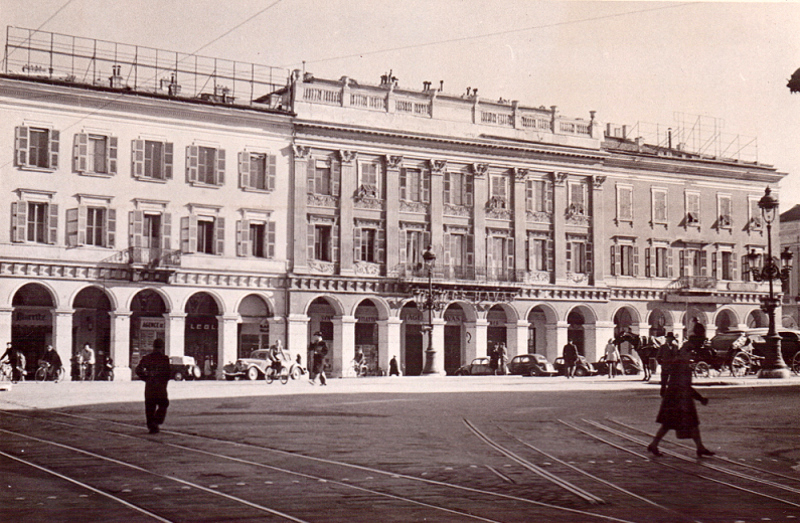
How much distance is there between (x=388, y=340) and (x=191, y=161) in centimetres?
1178

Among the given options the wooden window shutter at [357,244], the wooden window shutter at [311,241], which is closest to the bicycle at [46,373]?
the wooden window shutter at [311,241]

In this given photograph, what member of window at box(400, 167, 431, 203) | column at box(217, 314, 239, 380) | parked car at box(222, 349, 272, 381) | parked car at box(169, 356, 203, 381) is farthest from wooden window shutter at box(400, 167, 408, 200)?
parked car at box(169, 356, 203, 381)

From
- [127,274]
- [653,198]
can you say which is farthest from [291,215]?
[653,198]

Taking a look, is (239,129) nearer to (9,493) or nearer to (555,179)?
(555,179)

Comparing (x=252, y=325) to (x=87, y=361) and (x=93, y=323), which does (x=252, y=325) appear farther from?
(x=87, y=361)

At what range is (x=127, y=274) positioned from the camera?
1524 inches

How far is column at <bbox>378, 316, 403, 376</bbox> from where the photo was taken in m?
45.1

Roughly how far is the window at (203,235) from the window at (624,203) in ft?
68.5

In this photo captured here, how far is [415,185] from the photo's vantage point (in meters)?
46.4

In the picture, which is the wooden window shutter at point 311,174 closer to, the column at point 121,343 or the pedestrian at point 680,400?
the column at point 121,343

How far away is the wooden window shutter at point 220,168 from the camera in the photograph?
40938 mm

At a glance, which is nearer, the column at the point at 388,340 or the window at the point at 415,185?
the column at the point at 388,340

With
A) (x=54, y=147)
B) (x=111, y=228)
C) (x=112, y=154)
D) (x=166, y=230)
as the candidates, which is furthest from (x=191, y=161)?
(x=54, y=147)

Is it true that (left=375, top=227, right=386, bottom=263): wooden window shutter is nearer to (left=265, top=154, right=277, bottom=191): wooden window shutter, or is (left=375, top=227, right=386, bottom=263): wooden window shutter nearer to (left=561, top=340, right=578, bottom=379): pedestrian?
(left=265, top=154, right=277, bottom=191): wooden window shutter
